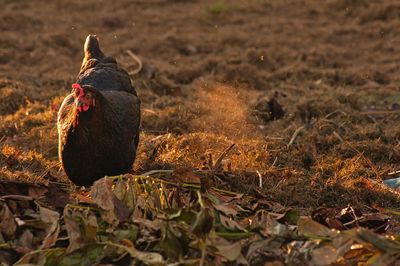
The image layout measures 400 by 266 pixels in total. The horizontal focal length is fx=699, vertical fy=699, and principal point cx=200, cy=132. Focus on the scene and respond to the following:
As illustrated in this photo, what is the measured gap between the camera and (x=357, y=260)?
9.23 ft

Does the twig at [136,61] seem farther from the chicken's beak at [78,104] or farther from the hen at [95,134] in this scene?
the chicken's beak at [78,104]

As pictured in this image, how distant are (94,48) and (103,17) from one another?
5103 millimetres

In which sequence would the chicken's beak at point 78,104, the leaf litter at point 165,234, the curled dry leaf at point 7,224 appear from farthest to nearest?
the chicken's beak at point 78,104 → the curled dry leaf at point 7,224 → the leaf litter at point 165,234

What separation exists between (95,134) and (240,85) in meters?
3.35

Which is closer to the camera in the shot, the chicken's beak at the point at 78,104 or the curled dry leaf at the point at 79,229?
the curled dry leaf at the point at 79,229

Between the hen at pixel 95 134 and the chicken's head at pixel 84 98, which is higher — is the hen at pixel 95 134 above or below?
below

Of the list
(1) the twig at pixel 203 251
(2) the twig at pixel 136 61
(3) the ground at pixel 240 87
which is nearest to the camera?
(1) the twig at pixel 203 251

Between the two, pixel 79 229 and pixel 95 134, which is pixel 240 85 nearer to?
pixel 95 134

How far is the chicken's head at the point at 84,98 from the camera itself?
3805mm

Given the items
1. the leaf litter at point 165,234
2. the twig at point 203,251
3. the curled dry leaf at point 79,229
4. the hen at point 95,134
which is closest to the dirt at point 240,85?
the hen at point 95,134

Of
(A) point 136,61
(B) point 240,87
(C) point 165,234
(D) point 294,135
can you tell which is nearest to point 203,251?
(C) point 165,234

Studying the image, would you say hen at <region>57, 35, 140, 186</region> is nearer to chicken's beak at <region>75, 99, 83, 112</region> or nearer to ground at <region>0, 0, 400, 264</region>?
chicken's beak at <region>75, 99, 83, 112</region>

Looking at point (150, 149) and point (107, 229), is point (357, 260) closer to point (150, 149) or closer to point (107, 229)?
point (107, 229)

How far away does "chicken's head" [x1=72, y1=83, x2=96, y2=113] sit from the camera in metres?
3.80
